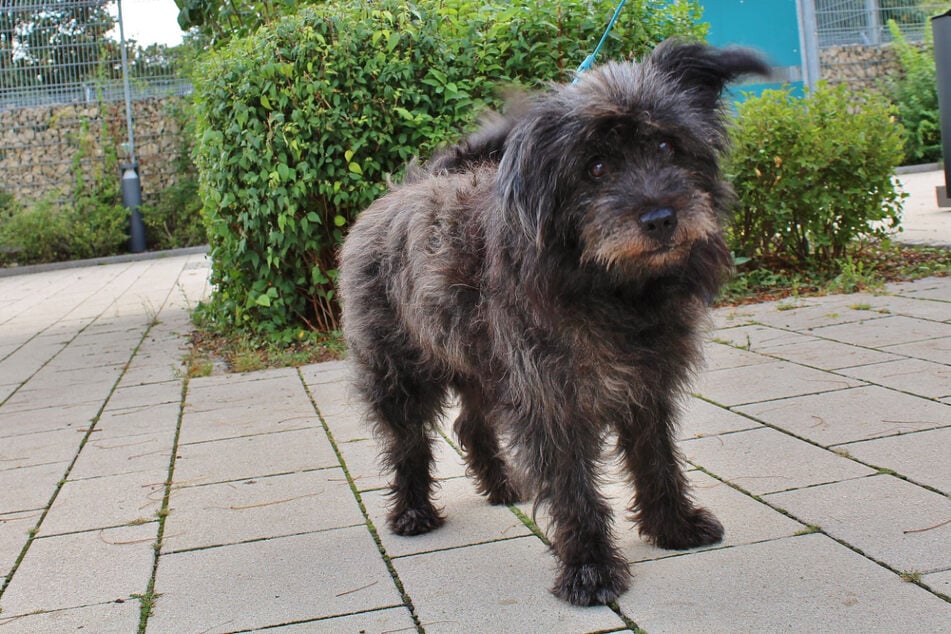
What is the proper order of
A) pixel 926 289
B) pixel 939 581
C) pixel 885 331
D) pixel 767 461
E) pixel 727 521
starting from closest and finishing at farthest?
pixel 939 581
pixel 727 521
pixel 767 461
pixel 885 331
pixel 926 289

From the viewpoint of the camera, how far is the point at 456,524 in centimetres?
380

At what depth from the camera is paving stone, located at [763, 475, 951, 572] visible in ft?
9.96

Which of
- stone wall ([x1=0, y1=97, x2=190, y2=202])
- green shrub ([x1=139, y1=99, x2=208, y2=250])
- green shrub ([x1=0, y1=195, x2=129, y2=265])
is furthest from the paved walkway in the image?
stone wall ([x1=0, y1=97, x2=190, y2=202])

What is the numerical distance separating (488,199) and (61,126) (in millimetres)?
17611

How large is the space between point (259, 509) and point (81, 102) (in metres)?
16.5

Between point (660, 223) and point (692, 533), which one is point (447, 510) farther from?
point (660, 223)

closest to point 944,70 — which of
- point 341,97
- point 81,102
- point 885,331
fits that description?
point 885,331

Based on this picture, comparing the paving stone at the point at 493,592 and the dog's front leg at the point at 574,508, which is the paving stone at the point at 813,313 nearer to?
the paving stone at the point at 493,592

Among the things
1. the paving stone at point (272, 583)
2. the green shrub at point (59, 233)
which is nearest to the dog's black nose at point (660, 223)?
the paving stone at point (272, 583)

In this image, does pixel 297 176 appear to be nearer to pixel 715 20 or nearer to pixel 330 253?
pixel 330 253

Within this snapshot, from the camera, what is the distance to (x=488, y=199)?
3092 mm

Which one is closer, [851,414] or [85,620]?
[85,620]

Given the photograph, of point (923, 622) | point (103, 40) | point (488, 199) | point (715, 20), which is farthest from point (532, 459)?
point (103, 40)

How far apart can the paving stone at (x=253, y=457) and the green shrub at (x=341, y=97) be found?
221 cm
